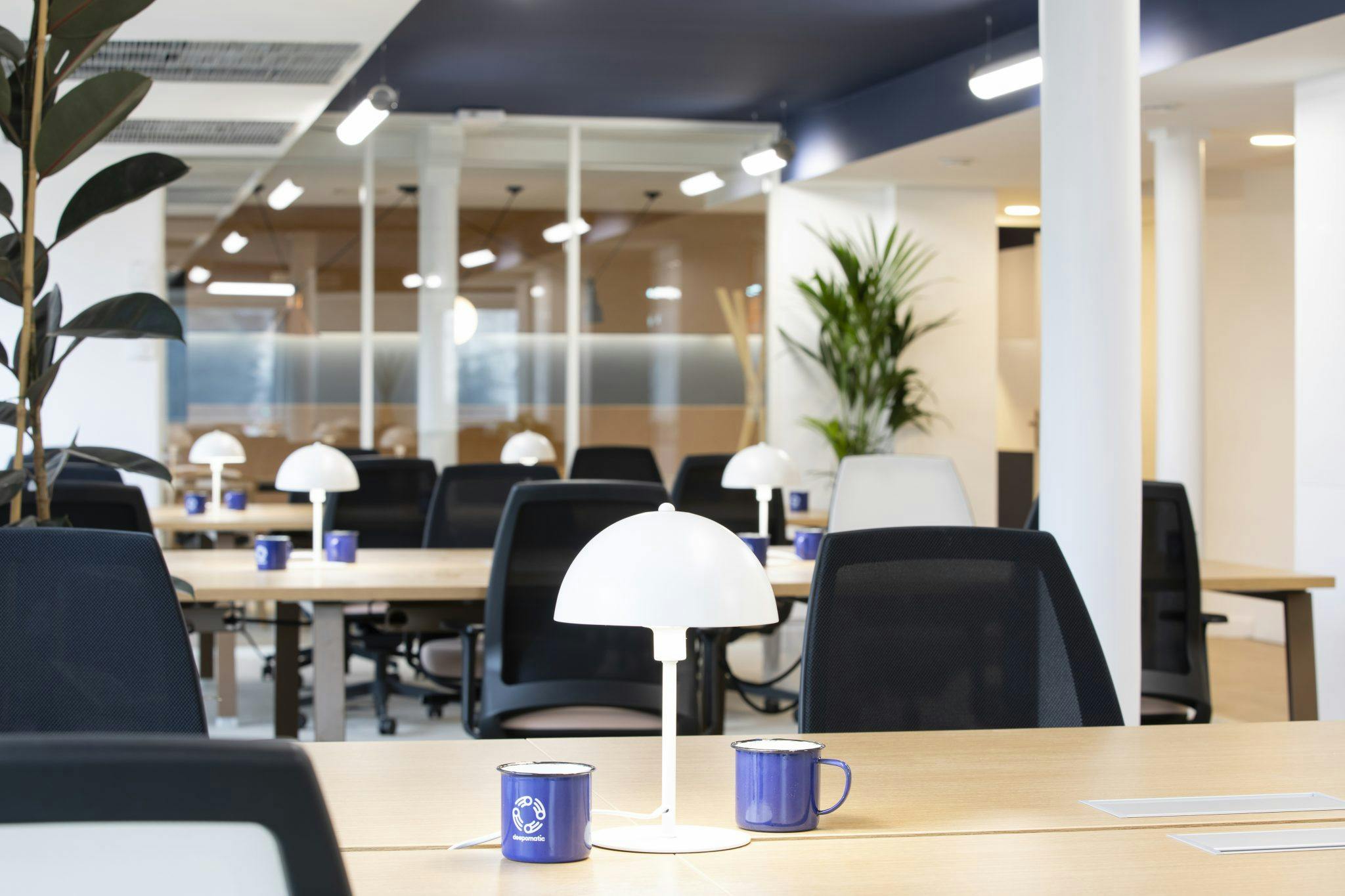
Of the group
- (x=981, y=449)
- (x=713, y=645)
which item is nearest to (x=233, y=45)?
(x=713, y=645)

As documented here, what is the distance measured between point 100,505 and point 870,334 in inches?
229

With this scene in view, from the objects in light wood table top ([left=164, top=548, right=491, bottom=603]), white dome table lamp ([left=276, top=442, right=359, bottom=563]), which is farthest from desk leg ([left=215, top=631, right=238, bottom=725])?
white dome table lamp ([left=276, top=442, right=359, bottom=563])

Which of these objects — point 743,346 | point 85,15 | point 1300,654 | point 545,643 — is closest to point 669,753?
point 85,15

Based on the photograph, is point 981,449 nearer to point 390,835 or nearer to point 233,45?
point 233,45

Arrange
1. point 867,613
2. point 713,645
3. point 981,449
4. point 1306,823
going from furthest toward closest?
point 981,449 < point 713,645 < point 867,613 < point 1306,823

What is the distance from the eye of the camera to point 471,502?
502cm

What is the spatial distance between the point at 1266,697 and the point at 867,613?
4899 mm

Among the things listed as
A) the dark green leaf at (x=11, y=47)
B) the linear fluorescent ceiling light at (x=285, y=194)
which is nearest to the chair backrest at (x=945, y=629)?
the dark green leaf at (x=11, y=47)

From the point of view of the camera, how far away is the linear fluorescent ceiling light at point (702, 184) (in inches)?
367

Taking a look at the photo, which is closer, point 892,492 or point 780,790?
point 780,790

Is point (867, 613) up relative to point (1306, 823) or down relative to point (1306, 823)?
up

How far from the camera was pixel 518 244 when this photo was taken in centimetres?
953

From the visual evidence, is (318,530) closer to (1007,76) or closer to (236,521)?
(236,521)

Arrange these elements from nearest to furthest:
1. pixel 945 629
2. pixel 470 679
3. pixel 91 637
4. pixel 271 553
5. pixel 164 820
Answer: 1. pixel 164 820
2. pixel 91 637
3. pixel 945 629
4. pixel 470 679
5. pixel 271 553
